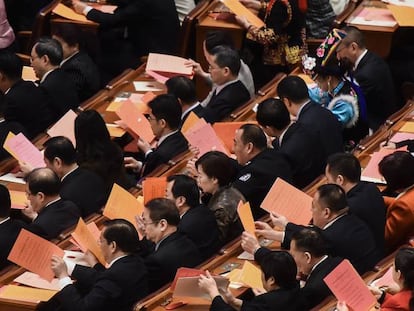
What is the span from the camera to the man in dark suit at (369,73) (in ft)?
29.2

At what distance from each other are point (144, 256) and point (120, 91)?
2502 millimetres

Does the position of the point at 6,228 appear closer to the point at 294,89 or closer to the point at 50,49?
the point at 294,89

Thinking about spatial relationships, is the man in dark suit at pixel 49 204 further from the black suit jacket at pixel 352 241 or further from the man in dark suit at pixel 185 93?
the man in dark suit at pixel 185 93

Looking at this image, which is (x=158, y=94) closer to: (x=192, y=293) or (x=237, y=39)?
(x=237, y=39)

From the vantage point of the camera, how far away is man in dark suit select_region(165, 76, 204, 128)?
29.8 feet

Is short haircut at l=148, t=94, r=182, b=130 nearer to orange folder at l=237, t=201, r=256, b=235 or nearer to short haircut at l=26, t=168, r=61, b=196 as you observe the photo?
short haircut at l=26, t=168, r=61, b=196

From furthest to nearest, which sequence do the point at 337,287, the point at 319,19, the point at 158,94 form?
the point at 319,19
the point at 158,94
the point at 337,287

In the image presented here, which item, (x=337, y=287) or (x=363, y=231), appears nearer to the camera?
(x=337, y=287)

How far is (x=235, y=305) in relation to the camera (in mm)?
6738

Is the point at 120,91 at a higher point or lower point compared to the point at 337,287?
lower

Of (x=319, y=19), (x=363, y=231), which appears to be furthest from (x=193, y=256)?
(x=319, y=19)

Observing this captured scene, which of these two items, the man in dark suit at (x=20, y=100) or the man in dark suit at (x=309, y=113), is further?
the man in dark suit at (x=20, y=100)

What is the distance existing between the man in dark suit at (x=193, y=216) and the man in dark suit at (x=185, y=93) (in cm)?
147

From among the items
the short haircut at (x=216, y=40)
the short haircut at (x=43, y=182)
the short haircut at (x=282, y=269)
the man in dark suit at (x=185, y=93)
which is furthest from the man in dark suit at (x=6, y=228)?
the short haircut at (x=216, y=40)
